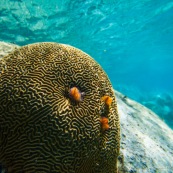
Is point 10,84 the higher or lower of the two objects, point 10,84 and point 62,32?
the lower

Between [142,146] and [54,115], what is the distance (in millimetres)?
3063

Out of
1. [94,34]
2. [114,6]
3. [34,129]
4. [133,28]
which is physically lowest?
[34,129]

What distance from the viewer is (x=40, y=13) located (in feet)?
61.8

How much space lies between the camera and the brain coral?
2406 millimetres

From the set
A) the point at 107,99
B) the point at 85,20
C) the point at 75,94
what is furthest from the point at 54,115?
the point at 85,20

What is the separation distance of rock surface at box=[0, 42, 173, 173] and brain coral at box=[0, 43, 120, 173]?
1314 millimetres

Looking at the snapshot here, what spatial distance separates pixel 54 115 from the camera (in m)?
2.54

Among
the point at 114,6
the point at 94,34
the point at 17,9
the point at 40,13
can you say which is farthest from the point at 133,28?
the point at 17,9

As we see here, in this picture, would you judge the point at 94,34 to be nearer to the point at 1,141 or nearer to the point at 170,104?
the point at 170,104

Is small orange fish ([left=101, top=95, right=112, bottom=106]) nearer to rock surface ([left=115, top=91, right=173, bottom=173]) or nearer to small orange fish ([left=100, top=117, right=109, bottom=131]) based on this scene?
small orange fish ([left=100, top=117, right=109, bottom=131])

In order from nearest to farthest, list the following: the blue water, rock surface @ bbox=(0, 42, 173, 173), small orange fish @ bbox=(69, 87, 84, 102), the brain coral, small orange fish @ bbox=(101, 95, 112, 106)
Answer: the brain coral, small orange fish @ bbox=(69, 87, 84, 102), small orange fish @ bbox=(101, 95, 112, 106), rock surface @ bbox=(0, 42, 173, 173), the blue water

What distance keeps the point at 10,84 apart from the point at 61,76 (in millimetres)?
→ 736

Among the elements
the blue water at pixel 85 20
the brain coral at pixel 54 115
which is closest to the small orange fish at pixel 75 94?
the brain coral at pixel 54 115

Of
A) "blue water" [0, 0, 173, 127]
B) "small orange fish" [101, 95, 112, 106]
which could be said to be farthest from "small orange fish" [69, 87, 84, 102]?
"blue water" [0, 0, 173, 127]
